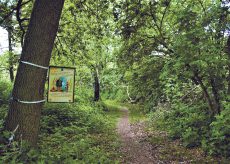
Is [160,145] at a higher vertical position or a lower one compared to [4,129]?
lower

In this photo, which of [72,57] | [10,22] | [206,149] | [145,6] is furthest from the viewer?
[72,57]

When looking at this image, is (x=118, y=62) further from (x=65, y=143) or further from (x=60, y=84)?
(x=60, y=84)

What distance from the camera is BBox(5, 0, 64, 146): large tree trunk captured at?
474 cm

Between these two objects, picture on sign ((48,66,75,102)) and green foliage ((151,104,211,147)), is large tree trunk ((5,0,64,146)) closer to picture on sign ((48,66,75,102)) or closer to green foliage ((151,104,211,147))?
picture on sign ((48,66,75,102))

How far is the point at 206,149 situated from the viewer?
300 inches

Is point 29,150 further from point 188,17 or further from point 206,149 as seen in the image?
point 188,17

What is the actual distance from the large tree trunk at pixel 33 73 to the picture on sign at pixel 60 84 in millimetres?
1257

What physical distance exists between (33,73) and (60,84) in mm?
1583

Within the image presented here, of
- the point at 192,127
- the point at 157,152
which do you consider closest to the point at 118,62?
the point at 192,127

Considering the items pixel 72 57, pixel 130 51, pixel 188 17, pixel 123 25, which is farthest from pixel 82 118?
pixel 188 17

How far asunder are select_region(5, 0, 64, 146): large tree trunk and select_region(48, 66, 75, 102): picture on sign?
1257 mm

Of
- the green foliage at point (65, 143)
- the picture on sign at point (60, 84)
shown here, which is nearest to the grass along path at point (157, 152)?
the green foliage at point (65, 143)

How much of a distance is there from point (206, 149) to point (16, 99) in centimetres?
550

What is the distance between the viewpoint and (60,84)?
638 cm
